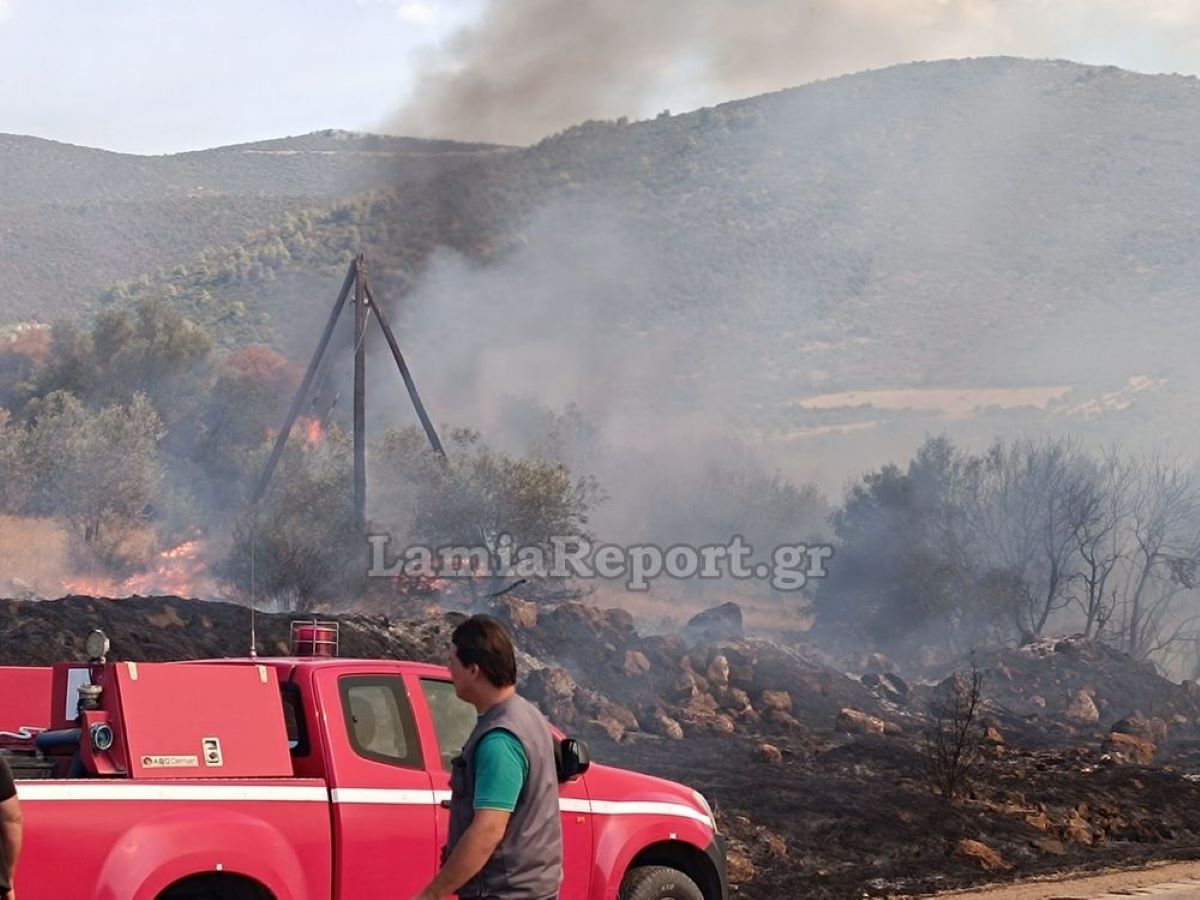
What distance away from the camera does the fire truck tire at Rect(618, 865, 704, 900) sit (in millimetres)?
9109

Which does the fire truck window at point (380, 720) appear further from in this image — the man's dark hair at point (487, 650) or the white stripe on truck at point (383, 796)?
the man's dark hair at point (487, 650)

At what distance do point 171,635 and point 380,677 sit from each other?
15.9 metres

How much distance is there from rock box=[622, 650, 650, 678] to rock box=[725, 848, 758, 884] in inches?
548

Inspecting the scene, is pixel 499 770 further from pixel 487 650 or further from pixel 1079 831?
pixel 1079 831

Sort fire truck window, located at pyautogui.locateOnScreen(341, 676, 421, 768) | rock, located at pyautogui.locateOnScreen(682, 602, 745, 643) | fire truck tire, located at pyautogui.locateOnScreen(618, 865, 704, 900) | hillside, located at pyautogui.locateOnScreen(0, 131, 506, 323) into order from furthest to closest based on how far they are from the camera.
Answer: hillside, located at pyautogui.locateOnScreen(0, 131, 506, 323) < rock, located at pyautogui.locateOnScreen(682, 602, 745, 643) < fire truck tire, located at pyautogui.locateOnScreen(618, 865, 704, 900) < fire truck window, located at pyautogui.locateOnScreen(341, 676, 421, 768)

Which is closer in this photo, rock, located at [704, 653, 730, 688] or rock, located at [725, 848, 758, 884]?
rock, located at [725, 848, 758, 884]

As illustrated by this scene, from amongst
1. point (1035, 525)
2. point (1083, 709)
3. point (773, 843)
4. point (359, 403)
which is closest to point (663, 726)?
point (773, 843)

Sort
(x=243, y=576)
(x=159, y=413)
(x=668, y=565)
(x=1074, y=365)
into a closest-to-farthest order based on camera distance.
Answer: (x=243, y=576) < (x=159, y=413) < (x=668, y=565) < (x=1074, y=365)

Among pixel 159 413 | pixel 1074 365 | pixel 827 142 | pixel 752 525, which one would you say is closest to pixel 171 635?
pixel 159 413

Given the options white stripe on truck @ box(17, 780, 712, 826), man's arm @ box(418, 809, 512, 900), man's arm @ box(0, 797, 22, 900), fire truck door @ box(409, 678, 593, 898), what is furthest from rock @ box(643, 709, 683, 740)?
man's arm @ box(418, 809, 512, 900)

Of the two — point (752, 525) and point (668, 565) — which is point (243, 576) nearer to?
point (668, 565)

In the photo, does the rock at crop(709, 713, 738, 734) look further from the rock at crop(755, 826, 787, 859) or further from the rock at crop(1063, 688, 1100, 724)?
the rock at crop(1063, 688, 1100, 724)

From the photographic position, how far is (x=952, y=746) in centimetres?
2544

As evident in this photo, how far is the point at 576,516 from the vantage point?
141 ft
